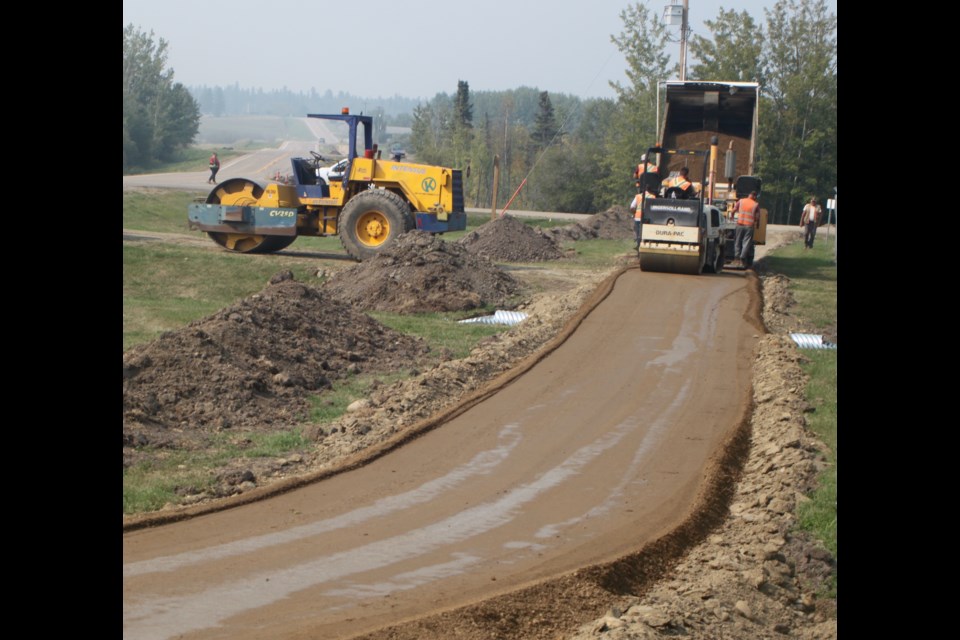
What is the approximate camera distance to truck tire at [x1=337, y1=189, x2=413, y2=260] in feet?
76.7

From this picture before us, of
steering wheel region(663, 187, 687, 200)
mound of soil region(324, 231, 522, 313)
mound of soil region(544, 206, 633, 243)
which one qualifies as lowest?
mound of soil region(324, 231, 522, 313)

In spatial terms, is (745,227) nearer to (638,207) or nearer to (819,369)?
(638,207)

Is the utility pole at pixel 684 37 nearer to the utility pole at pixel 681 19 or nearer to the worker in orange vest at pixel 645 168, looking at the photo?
the utility pole at pixel 681 19

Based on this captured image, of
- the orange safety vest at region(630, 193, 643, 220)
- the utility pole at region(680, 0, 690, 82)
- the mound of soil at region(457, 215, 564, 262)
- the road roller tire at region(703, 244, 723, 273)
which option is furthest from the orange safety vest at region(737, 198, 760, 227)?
the utility pole at region(680, 0, 690, 82)

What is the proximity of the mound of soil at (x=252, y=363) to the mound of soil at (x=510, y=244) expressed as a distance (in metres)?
12.0

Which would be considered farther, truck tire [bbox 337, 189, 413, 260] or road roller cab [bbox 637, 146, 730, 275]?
truck tire [bbox 337, 189, 413, 260]

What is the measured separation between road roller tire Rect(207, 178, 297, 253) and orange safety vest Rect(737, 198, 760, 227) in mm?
10763

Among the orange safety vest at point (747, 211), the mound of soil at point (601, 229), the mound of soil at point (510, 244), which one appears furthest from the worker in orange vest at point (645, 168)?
the mound of soil at point (601, 229)

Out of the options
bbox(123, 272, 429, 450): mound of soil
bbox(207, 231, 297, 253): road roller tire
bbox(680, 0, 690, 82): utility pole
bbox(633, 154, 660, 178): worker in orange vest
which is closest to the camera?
bbox(123, 272, 429, 450): mound of soil

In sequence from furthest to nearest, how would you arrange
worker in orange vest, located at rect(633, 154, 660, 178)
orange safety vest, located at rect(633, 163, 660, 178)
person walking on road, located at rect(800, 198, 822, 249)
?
person walking on road, located at rect(800, 198, 822, 249) < orange safety vest, located at rect(633, 163, 660, 178) < worker in orange vest, located at rect(633, 154, 660, 178)

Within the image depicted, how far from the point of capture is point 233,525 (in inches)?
309

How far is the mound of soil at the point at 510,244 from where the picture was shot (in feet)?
92.4

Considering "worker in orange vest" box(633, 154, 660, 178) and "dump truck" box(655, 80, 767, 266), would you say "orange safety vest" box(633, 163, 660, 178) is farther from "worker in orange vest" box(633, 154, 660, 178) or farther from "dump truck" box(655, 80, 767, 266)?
"dump truck" box(655, 80, 767, 266)
